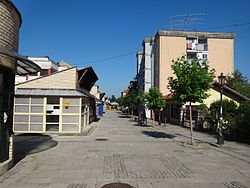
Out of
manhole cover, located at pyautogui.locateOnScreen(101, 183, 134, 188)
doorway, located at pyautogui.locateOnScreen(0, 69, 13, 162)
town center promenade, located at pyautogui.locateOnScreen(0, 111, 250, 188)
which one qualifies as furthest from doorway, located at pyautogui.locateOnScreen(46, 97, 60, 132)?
manhole cover, located at pyautogui.locateOnScreen(101, 183, 134, 188)

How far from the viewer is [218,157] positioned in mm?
12203

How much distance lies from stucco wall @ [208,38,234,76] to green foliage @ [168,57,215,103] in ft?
120

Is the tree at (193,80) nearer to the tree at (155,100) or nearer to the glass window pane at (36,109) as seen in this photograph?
the glass window pane at (36,109)

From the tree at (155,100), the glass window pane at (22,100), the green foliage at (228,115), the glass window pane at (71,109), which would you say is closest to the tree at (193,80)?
the green foliage at (228,115)

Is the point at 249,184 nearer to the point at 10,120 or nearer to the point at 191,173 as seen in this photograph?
the point at 191,173

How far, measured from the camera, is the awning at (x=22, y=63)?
843cm

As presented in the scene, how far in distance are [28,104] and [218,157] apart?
14214mm

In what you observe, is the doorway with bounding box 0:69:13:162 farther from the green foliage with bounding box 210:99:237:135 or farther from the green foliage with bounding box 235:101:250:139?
the green foliage with bounding box 210:99:237:135

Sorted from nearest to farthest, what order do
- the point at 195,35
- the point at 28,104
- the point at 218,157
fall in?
the point at 218,157 → the point at 28,104 → the point at 195,35

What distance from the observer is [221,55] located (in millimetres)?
50969

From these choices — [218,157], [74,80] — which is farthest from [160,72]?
[218,157]

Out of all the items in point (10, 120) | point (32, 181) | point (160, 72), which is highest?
point (160, 72)

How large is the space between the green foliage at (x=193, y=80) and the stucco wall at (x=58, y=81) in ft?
30.9

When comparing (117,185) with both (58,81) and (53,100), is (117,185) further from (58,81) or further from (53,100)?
(58,81)
